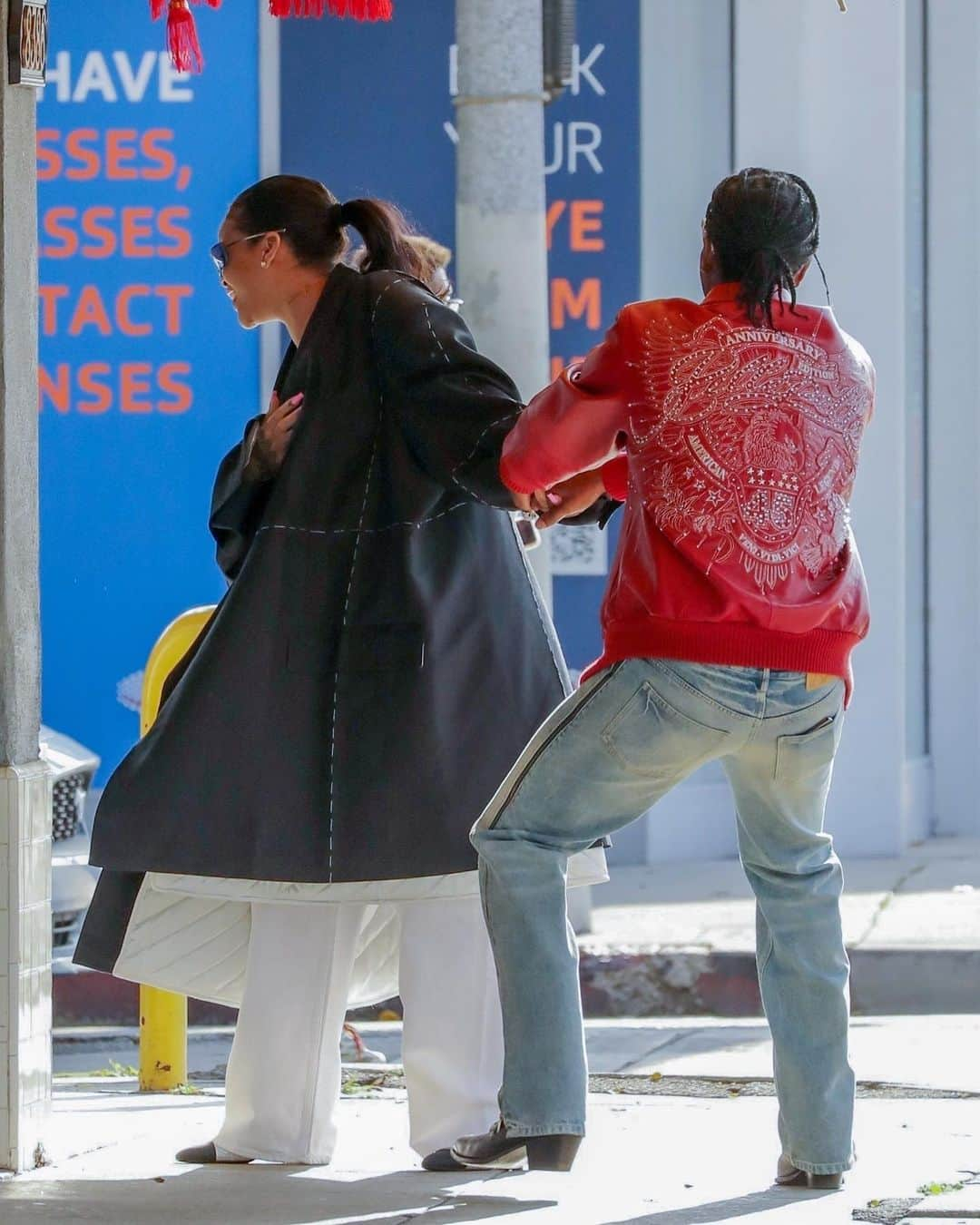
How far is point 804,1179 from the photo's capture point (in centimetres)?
364

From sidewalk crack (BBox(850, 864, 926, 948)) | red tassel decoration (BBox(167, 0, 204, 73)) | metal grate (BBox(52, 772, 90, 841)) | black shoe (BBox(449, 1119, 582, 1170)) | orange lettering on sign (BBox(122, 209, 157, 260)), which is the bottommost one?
sidewalk crack (BBox(850, 864, 926, 948))

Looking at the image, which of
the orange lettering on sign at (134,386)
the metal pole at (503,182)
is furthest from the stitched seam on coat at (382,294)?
the orange lettering on sign at (134,386)

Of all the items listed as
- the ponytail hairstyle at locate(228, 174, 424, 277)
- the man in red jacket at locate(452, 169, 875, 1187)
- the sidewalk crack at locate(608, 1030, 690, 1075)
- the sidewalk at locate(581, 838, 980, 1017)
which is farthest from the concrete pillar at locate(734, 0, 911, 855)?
the man in red jacket at locate(452, 169, 875, 1187)

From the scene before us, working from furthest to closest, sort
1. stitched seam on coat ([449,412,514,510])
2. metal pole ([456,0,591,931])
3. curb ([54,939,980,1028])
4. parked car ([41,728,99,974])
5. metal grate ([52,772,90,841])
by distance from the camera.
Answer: metal pole ([456,0,591,931]) → curb ([54,939,980,1028]) → metal grate ([52,772,90,841]) → parked car ([41,728,99,974]) → stitched seam on coat ([449,412,514,510])

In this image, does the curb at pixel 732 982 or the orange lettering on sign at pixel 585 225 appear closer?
the curb at pixel 732 982

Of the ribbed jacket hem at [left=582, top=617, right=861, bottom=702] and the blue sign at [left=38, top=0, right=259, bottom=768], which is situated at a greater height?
the blue sign at [left=38, top=0, right=259, bottom=768]

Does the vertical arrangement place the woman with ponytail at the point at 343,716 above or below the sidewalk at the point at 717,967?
above

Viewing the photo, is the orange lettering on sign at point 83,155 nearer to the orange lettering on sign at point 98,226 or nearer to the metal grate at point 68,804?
the orange lettering on sign at point 98,226

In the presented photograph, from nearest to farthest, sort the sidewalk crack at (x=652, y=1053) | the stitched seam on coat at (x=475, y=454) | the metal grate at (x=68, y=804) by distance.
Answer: the stitched seam on coat at (x=475, y=454) < the sidewalk crack at (x=652, y=1053) < the metal grate at (x=68, y=804)

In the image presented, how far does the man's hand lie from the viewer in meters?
3.84

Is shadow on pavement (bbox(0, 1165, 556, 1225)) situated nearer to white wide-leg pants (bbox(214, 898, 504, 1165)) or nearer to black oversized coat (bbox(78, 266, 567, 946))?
white wide-leg pants (bbox(214, 898, 504, 1165))

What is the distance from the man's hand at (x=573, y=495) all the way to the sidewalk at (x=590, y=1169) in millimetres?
1155

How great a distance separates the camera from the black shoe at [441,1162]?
396 centimetres

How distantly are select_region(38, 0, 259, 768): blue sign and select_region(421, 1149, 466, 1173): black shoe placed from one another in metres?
6.11
